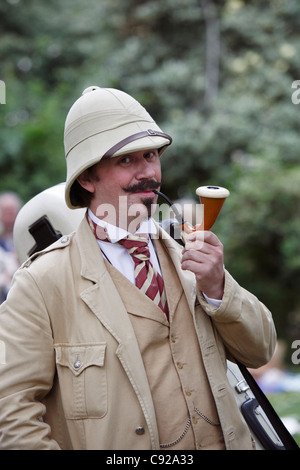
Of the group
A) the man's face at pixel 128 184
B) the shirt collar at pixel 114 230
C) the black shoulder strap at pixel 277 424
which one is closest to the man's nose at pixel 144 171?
the man's face at pixel 128 184

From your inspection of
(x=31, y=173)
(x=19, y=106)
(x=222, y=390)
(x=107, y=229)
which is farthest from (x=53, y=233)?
(x=19, y=106)

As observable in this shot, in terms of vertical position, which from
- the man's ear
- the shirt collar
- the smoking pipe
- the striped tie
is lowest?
the striped tie

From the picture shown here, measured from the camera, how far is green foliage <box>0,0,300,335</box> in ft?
29.3

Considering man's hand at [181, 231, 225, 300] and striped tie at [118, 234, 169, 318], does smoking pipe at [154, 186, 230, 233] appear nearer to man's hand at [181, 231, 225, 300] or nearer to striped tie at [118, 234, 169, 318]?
man's hand at [181, 231, 225, 300]

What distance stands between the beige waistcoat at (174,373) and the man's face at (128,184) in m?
0.22

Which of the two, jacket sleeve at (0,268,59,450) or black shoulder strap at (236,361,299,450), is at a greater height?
jacket sleeve at (0,268,59,450)

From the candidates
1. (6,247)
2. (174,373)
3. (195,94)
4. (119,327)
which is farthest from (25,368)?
(195,94)

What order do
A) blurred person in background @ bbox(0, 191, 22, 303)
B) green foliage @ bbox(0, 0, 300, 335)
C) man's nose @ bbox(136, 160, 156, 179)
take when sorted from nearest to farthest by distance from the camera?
man's nose @ bbox(136, 160, 156, 179) → blurred person in background @ bbox(0, 191, 22, 303) → green foliage @ bbox(0, 0, 300, 335)

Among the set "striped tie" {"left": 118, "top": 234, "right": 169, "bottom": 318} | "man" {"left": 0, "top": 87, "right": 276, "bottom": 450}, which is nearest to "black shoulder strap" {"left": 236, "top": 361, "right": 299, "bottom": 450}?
"man" {"left": 0, "top": 87, "right": 276, "bottom": 450}

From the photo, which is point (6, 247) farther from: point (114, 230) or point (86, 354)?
point (86, 354)

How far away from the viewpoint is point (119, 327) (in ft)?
6.72

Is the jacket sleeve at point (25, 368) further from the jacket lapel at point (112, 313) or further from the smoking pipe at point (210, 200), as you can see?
the smoking pipe at point (210, 200)

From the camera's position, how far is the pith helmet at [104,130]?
2.12m

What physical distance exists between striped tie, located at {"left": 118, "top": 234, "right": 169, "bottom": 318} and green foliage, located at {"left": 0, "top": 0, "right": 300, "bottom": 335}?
6258 mm
